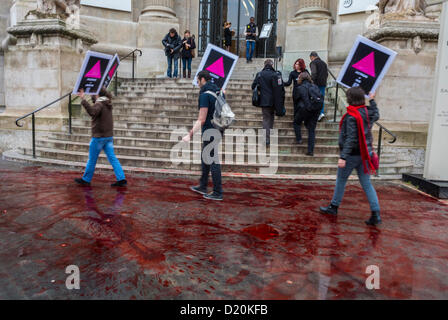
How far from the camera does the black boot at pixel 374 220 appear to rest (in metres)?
4.78

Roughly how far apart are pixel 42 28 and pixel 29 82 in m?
1.58

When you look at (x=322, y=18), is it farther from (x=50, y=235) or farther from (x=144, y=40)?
(x=50, y=235)

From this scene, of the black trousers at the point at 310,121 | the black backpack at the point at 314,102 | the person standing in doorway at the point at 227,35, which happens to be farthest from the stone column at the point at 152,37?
the black backpack at the point at 314,102

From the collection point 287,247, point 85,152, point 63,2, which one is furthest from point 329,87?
point 287,247

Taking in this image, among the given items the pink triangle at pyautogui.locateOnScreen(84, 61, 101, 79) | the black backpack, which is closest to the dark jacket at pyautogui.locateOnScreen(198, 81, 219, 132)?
the pink triangle at pyautogui.locateOnScreen(84, 61, 101, 79)

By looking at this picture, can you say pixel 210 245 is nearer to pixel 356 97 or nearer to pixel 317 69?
pixel 356 97

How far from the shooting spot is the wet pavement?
9.97 feet

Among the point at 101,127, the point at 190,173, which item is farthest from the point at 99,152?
Result: the point at 190,173

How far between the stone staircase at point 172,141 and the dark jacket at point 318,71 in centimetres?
111

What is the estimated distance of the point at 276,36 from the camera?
17.3 m

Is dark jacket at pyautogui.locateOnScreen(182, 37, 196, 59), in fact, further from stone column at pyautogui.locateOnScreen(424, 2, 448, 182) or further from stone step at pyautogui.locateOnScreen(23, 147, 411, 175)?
stone column at pyautogui.locateOnScreen(424, 2, 448, 182)

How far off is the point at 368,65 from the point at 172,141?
4.81 meters

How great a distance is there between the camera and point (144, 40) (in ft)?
53.4

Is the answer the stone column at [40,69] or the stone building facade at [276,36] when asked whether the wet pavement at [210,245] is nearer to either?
the stone building facade at [276,36]
